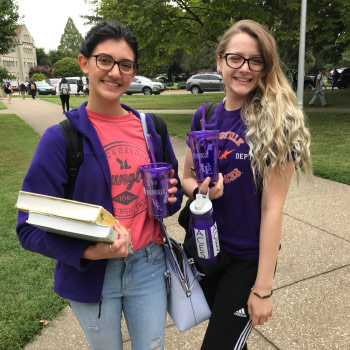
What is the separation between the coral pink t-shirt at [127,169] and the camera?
5.15 feet

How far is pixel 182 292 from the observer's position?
5.74 feet

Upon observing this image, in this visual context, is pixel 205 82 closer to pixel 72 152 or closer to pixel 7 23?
pixel 7 23

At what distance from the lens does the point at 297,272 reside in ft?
11.1

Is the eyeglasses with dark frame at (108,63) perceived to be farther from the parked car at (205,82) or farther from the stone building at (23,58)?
the stone building at (23,58)

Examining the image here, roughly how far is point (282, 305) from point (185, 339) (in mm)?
866

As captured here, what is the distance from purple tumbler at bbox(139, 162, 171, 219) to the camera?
1514 millimetres

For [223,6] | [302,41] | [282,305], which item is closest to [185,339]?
[282,305]

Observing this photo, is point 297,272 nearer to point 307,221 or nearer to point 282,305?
point 282,305

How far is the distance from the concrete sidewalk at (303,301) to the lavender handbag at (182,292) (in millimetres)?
969

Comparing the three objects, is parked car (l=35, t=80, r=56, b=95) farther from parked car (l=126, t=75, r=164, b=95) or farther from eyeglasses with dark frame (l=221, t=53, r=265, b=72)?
eyeglasses with dark frame (l=221, t=53, r=265, b=72)

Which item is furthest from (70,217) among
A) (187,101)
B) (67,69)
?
(67,69)

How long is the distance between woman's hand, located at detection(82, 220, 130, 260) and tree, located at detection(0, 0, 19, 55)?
36.9 ft

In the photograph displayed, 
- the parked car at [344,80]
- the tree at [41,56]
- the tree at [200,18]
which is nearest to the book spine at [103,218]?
the tree at [200,18]

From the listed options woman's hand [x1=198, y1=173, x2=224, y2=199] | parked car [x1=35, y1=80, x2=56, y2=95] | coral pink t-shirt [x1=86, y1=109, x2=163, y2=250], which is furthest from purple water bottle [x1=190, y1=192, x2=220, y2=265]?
parked car [x1=35, y1=80, x2=56, y2=95]
